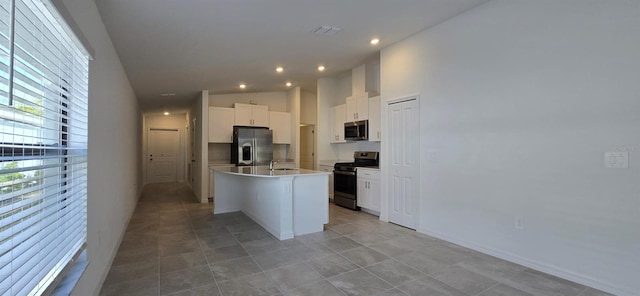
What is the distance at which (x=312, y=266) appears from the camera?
110 inches

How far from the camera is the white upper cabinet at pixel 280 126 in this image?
707 centimetres

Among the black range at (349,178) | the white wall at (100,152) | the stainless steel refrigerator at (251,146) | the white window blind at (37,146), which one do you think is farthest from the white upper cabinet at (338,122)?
the white window blind at (37,146)

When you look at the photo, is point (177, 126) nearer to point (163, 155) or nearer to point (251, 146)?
point (163, 155)

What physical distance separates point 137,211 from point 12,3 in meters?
5.13

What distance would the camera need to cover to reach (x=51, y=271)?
4.83ft

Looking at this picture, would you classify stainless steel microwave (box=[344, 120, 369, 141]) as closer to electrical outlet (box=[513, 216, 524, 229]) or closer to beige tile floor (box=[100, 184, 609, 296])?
beige tile floor (box=[100, 184, 609, 296])

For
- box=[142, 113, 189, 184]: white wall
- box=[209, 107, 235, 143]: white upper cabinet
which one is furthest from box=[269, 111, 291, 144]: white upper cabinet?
box=[142, 113, 189, 184]: white wall

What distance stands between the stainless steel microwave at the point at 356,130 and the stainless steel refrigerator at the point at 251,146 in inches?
76.0

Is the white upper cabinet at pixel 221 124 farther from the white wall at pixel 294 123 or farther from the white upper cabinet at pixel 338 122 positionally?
the white upper cabinet at pixel 338 122

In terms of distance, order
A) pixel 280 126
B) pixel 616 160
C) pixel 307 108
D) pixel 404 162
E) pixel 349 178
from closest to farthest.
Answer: pixel 616 160, pixel 404 162, pixel 349 178, pixel 280 126, pixel 307 108

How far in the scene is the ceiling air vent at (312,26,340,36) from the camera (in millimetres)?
3417

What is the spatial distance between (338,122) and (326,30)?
2795mm

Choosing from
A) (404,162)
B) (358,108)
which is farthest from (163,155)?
(404,162)

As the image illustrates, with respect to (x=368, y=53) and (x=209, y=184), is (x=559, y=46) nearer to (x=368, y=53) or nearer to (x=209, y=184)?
(x=368, y=53)
